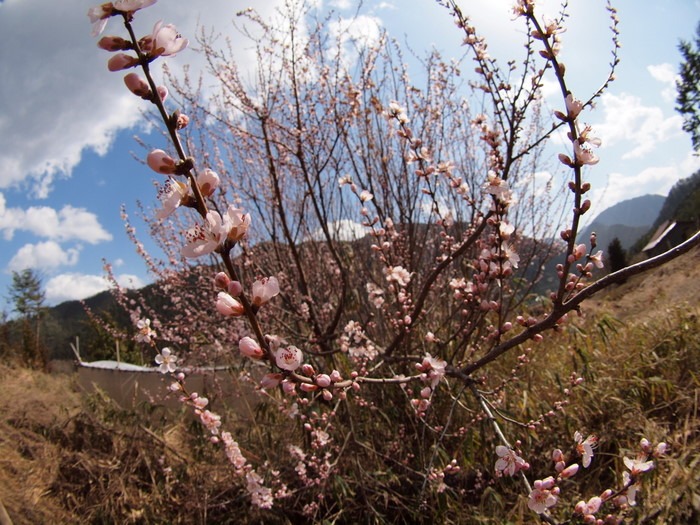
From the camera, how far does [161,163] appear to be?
2.15 ft

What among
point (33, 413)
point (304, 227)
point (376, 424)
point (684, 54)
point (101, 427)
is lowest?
point (376, 424)

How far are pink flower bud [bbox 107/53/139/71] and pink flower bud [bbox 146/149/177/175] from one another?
0.14m

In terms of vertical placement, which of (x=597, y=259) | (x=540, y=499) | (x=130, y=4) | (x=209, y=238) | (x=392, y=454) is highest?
(x=130, y=4)

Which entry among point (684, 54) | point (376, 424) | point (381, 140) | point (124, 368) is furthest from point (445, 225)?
point (684, 54)

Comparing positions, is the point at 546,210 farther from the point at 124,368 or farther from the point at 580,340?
the point at 124,368

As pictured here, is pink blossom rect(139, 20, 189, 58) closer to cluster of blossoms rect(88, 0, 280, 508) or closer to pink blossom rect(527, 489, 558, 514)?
cluster of blossoms rect(88, 0, 280, 508)

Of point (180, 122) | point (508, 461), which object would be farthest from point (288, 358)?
point (508, 461)

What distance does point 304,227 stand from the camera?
13.2 ft

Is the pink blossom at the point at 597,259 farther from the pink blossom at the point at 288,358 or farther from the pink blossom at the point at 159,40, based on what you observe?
the pink blossom at the point at 159,40

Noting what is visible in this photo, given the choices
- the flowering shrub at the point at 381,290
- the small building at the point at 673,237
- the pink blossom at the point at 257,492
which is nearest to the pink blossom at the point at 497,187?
the flowering shrub at the point at 381,290

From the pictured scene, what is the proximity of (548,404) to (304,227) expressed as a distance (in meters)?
2.50

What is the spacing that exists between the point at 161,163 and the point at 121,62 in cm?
17

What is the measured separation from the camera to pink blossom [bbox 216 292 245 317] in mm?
699

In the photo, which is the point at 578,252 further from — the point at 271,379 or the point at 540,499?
the point at 271,379
